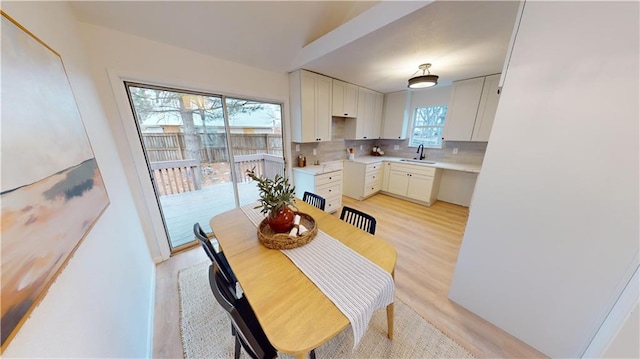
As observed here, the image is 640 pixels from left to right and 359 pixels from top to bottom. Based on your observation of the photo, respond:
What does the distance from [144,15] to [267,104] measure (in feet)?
4.86

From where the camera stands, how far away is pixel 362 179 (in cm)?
378

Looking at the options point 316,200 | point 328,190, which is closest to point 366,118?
point 328,190

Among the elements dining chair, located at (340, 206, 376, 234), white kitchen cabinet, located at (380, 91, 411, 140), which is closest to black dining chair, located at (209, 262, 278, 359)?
dining chair, located at (340, 206, 376, 234)

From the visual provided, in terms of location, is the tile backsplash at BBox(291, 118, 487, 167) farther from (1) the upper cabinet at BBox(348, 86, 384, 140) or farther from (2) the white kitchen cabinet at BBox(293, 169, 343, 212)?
(2) the white kitchen cabinet at BBox(293, 169, 343, 212)

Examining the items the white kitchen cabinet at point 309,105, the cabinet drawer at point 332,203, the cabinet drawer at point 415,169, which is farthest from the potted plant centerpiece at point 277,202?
the cabinet drawer at point 415,169

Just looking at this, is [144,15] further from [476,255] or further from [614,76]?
[476,255]

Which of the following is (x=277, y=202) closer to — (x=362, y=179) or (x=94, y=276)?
(x=94, y=276)

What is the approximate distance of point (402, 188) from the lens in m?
3.86

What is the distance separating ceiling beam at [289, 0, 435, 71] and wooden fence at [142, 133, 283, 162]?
4.31 feet

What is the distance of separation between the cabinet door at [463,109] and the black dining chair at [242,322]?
3933 mm

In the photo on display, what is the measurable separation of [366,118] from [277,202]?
332 cm

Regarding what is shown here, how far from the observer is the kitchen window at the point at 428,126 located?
3782 millimetres

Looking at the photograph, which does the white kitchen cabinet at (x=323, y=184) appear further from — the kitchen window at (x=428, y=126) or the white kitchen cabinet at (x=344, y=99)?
the kitchen window at (x=428, y=126)

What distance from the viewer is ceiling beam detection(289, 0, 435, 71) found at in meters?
1.44
